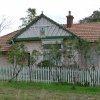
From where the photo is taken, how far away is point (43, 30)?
32312 millimetres

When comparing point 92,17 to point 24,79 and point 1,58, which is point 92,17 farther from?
point 24,79

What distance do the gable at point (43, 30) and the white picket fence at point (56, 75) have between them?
12.4 ft

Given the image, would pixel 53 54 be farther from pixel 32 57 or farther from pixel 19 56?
pixel 19 56

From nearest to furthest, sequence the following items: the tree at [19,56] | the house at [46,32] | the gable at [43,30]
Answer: the tree at [19,56]
the house at [46,32]
the gable at [43,30]

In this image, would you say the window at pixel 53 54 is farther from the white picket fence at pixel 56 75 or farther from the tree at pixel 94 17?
the tree at pixel 94 17

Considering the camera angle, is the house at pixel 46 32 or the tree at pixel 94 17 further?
the tree at pixel 94 17

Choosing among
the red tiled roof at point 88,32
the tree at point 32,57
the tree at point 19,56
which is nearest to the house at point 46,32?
the red tiled roof at point 88,32

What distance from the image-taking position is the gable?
3139 cm

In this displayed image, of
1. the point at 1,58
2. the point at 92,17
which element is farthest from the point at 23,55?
the point at 92,17

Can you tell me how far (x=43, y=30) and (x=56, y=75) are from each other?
19.1 feet

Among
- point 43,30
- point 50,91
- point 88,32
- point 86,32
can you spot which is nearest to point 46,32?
point 43,30

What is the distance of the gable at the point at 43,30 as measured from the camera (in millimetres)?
31391

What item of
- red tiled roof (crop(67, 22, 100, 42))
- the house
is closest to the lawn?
red tiled roof (crop(67, 22, 100, 42))

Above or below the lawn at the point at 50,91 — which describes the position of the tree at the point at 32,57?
above
